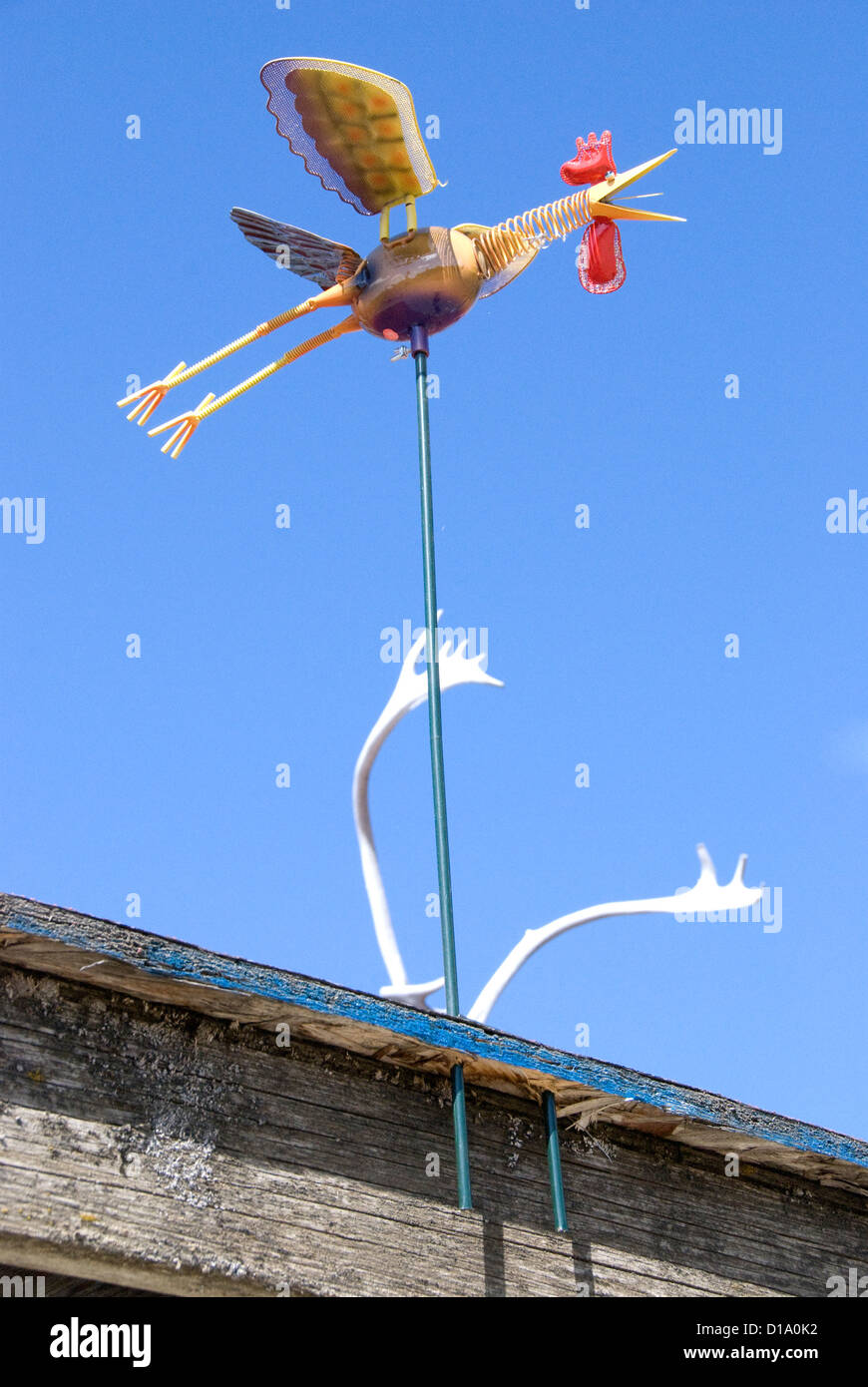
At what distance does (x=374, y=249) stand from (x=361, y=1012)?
458 centimetres

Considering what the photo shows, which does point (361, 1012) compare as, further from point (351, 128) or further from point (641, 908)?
point (641, 908)

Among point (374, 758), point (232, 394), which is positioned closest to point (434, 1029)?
point (232, 394)

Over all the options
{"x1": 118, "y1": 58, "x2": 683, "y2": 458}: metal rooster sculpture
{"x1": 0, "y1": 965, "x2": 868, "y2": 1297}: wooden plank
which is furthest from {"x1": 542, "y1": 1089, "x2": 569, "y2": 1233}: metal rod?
{"x1": 118, "y1": 58, "x2": 683, "y2": 458}: metal rooster sculpture

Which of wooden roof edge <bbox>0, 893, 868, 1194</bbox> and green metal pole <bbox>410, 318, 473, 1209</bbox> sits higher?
green metal pole <bbox>410, 318, 473, 1209</bbox>

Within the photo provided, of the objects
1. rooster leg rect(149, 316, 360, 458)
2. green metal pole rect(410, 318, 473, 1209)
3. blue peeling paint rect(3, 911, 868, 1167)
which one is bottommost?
blue peeling paint rect(3, 911, 868, 1167)

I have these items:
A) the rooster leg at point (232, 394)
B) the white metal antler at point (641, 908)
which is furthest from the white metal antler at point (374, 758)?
the rooster leg at point (232, 394)

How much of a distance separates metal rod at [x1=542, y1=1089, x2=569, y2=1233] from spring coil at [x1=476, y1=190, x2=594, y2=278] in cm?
440

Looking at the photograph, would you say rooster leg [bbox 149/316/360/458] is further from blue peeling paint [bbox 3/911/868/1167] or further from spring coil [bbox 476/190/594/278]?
blue peeling paint [bbox 3/911/868/1167]

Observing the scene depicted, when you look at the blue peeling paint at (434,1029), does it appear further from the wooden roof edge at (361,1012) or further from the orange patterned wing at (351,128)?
the orange patterned wing at (351,128)

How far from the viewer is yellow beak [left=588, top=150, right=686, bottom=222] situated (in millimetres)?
7438

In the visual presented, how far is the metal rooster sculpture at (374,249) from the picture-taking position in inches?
259

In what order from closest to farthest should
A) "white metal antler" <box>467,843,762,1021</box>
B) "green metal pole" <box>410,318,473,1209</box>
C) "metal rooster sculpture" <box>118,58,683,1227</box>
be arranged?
"green metal pole" <box>410,318,473,1209</box> < "metal rooster sculpture" <box>118,58,683,1227</box> < "white metal antler" <box>467,843,762,1021</box>
